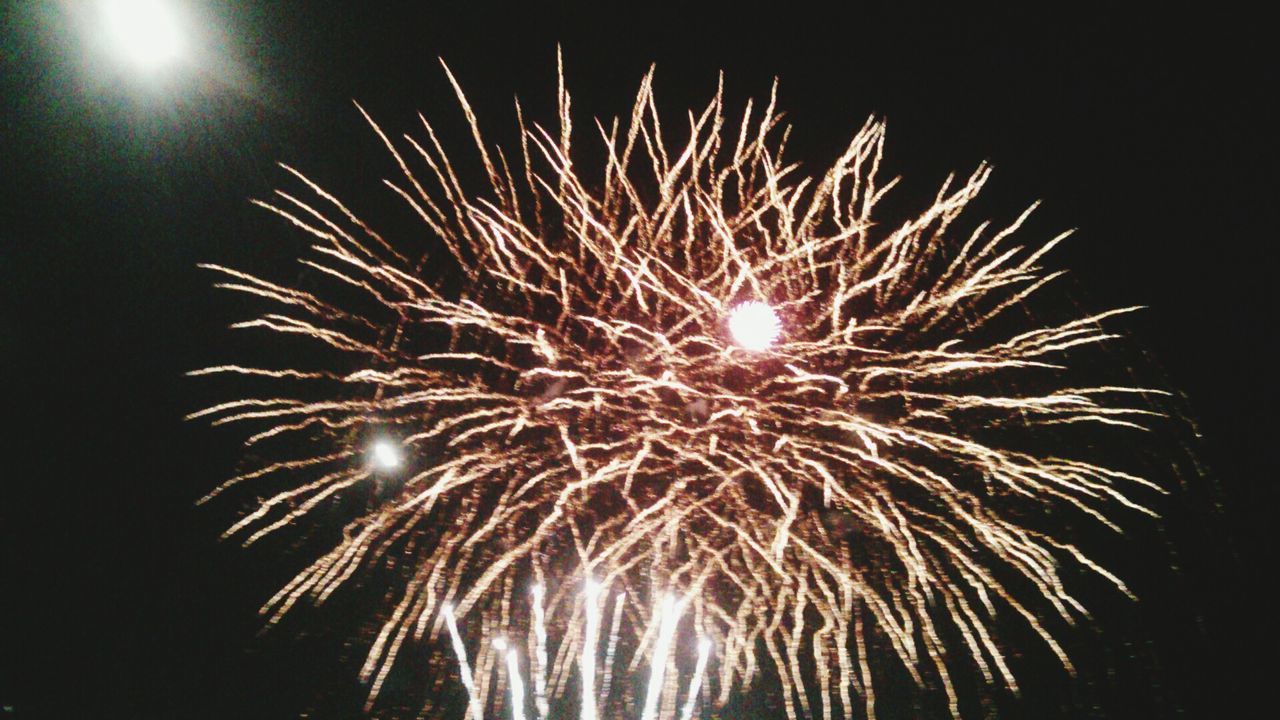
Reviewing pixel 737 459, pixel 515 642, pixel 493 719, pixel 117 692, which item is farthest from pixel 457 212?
pixel 117 692

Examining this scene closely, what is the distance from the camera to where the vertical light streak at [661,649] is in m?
3.53

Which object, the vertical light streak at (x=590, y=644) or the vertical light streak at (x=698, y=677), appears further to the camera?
the vertical light streak at (x=698, y=677)

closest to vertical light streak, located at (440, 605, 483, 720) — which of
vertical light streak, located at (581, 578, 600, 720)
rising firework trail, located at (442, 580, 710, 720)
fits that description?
rising firework trail, located at (442, 580, 710, 720)

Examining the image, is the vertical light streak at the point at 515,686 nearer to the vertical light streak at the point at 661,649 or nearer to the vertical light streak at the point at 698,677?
the vertical light streak at the point at 661,649

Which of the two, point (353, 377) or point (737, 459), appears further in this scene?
point (737, 459)

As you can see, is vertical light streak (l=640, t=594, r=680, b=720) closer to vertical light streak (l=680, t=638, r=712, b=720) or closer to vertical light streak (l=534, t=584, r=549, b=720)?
vertical light streak (l=680, t=638, r=712, b=720)

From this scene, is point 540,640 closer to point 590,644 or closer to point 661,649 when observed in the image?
point 590,644

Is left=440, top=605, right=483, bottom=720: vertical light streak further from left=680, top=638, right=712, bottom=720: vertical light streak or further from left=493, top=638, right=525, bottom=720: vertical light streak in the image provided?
left=680, top=638, right=712, bottom=720: vertical light streak

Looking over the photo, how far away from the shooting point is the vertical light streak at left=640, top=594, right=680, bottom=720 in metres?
3.53

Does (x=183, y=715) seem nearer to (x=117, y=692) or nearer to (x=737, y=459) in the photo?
(x=117, y=692)

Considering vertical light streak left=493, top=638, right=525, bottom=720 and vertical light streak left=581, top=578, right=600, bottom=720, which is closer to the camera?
vertical light streak left=581, top=578, right=600, bottom=720

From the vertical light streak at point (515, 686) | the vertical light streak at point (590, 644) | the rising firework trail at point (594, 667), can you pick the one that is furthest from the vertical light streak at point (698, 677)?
the vertical light streak at point (515, 686)

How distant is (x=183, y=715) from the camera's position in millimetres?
6012

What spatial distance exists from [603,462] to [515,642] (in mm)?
1502
